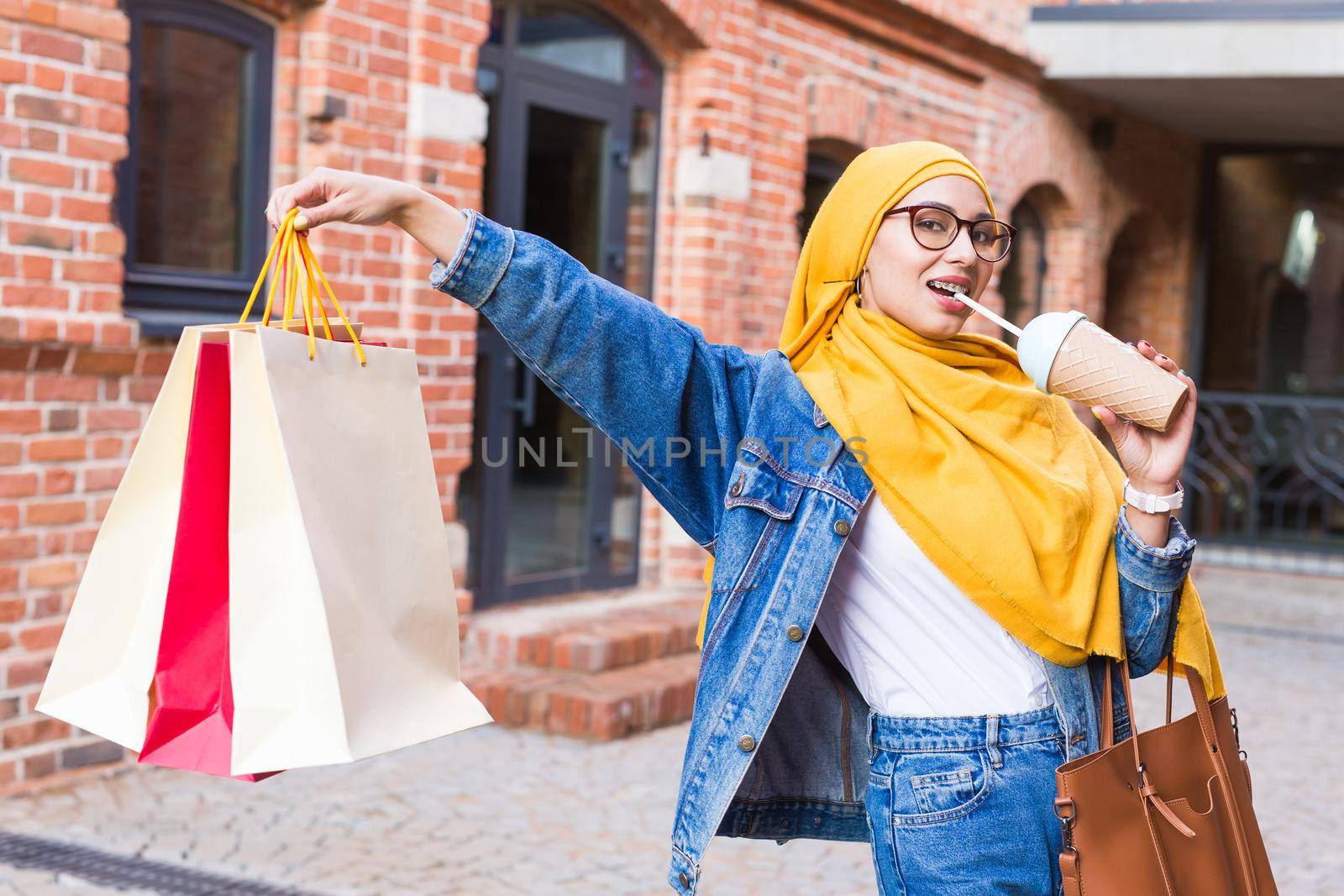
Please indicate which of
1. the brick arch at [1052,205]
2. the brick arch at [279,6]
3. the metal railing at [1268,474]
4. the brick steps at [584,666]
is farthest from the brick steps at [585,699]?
the metal railing at [1268,474]

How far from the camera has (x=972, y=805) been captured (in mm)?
1854

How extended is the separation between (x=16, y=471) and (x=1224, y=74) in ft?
27.9

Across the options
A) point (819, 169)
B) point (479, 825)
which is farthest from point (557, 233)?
point (479, 825)

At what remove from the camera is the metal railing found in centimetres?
1172

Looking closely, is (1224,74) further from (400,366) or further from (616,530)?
(400,366)

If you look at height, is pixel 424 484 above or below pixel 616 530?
above

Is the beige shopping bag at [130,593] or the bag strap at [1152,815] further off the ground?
the beige shopping bag at [130,593]

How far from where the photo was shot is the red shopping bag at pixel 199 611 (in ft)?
5.50

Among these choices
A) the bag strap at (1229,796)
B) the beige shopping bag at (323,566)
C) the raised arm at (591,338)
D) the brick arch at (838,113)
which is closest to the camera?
the beige shopping bag at (323,566)

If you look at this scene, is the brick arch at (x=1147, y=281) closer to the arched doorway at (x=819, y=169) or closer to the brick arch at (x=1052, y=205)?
the brick arch at (x=1052, y=205)

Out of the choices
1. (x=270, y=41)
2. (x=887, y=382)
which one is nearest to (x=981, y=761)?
(x=887, y=382)

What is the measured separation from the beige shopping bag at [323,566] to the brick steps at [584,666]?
3.54 m

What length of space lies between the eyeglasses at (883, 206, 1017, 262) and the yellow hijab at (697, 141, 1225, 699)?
0.04 m

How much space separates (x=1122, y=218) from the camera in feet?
38.0
